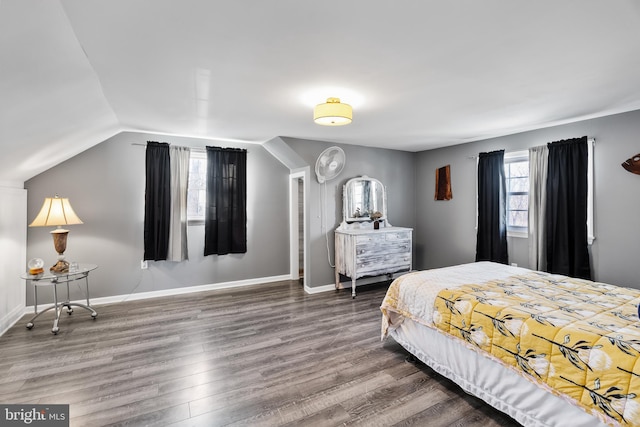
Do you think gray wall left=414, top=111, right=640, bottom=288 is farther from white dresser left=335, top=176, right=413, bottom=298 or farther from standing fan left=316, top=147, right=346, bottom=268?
standing fan left=316, top=147, right=346, bottom=268

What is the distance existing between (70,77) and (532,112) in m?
4.11

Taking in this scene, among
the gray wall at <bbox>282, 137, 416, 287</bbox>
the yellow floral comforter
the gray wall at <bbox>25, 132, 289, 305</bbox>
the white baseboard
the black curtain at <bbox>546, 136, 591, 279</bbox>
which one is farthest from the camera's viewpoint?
the gray wall at <bbox>282, 137, 416, 287</bbox>

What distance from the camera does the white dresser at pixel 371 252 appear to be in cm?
421

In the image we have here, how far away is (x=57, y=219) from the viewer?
318 centimetres

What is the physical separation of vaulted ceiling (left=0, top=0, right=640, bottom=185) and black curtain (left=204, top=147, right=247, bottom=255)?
1177 mm

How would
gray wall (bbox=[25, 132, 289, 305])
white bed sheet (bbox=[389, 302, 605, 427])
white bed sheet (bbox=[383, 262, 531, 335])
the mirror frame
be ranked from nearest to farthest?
white bed sheet (bbox=[389, 302, 605, 427])
white bed sheet (bbox=[383, 262, 531, 335])
gray wall (bbox=[25, 132, 289, 305])
the mirror frame

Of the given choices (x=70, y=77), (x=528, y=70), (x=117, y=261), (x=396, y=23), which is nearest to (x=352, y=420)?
(x=396, y=23)

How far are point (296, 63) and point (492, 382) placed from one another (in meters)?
2.45

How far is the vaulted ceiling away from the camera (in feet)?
4.74

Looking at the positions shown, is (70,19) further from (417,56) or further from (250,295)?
(250,295)

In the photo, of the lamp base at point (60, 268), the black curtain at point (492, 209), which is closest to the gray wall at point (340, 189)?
the black curtain at point (492, 209)

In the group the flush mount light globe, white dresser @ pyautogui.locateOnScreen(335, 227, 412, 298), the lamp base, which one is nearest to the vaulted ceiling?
the flush mount light globe

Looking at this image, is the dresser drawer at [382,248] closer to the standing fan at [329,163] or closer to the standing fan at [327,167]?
the standing fan at [327,167]

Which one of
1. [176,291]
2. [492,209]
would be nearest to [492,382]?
[492,209]
